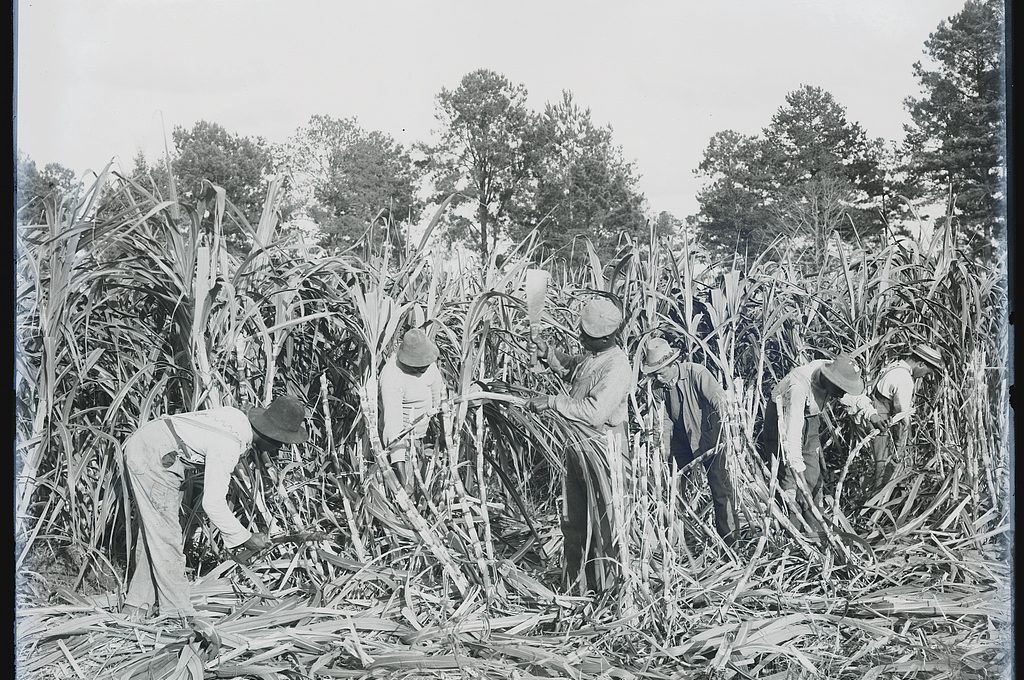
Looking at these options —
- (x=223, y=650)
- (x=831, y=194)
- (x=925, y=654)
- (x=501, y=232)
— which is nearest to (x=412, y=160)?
(x=501, y=232)

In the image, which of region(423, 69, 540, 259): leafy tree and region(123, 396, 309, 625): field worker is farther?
region(423, 69, 540, 259): leafy tree

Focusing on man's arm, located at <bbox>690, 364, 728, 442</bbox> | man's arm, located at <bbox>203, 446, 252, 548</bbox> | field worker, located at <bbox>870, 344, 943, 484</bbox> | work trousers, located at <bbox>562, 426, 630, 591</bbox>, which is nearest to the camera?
man's arm, located at <bbox>203, 446, 252, 548</bbox>

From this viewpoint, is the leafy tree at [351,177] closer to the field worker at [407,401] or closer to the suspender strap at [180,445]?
the field worker at [407,401]

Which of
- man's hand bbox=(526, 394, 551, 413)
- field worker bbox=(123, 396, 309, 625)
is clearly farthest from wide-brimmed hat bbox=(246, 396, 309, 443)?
man's hand bbox=(526, 394, 551, 413)

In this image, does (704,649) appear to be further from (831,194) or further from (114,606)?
(114,606)

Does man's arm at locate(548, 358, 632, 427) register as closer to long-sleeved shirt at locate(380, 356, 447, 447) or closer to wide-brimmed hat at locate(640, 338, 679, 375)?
wide-brimmed hat at locate(640, 338, 679, 375)

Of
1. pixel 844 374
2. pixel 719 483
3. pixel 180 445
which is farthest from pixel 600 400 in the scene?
pixel 180 445

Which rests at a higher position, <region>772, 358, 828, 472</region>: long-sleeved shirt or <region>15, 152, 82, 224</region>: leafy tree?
<region>15, 152, 82, 224</region>: leafy tree
